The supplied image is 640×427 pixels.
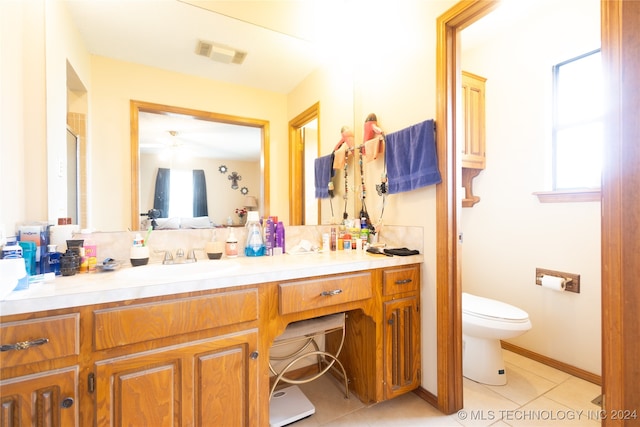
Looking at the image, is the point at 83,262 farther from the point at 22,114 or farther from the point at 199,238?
the point at 22,114

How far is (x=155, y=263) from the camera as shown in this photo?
139 cm

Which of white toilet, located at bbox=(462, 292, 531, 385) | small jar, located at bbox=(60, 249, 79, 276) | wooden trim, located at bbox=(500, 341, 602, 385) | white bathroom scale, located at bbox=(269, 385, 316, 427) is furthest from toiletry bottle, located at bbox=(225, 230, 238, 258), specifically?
wooden trim, located at bbox=(500, 341, 602, 385)

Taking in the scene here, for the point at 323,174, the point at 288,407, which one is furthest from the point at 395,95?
the point at 288,407

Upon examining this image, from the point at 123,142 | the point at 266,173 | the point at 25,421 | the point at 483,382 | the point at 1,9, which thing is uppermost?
the point at 1,9

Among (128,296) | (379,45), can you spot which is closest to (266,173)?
(128,296)

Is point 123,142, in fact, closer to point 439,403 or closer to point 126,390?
point 126,390

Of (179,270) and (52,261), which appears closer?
(52,261)

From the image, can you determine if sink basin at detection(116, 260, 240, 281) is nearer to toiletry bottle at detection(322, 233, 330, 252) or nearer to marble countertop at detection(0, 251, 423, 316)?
marble countertop at detection(0, 251, 423, 316)

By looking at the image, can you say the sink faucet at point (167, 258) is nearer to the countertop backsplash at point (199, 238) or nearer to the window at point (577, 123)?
the countertop backsplash at point (199, 238)

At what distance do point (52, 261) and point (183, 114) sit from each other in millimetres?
918

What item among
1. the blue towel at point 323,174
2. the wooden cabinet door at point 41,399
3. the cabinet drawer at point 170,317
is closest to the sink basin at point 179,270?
the cabinet drawer at point 170,317

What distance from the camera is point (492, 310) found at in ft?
6.05

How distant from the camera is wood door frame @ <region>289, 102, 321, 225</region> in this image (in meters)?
1.87

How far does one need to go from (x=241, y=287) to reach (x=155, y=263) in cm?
57
